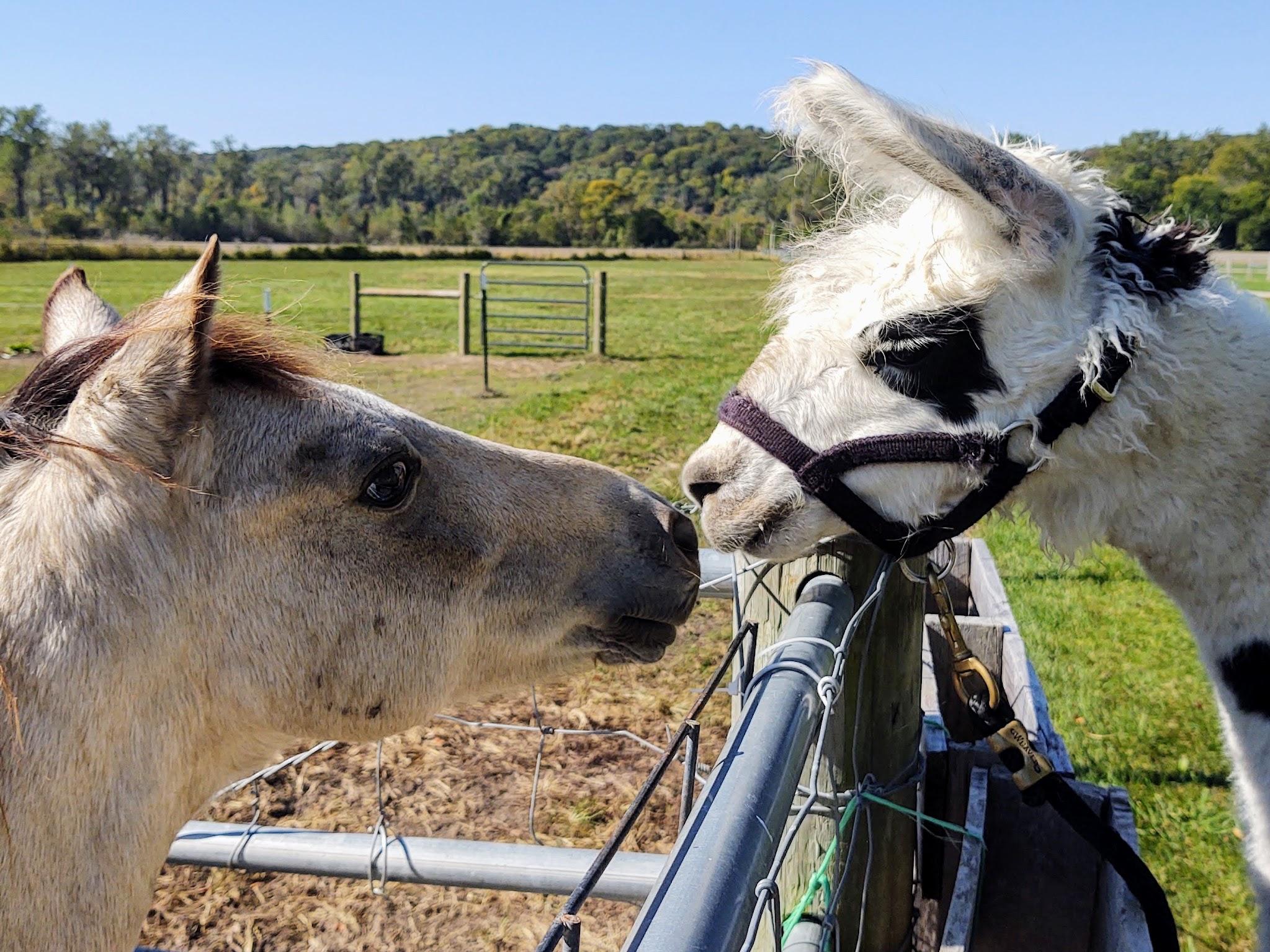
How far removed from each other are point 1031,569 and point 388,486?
5.66m

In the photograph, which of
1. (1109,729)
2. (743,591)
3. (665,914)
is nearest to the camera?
(665,914)

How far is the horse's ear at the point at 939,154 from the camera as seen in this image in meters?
1.68

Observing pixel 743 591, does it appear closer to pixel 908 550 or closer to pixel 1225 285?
pixel 908 550

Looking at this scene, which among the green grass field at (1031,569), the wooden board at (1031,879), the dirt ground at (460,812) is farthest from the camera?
the green grass field at (1031,569)

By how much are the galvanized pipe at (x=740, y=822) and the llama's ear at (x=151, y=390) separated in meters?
0.95

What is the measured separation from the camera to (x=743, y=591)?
2125 mm

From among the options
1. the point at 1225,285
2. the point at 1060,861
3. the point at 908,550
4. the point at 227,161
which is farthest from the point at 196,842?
the point at 227,161

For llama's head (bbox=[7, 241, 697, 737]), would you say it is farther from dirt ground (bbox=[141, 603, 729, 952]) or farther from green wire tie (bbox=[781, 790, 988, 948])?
dirt ground (bbox=[141, 603, 729, 952])

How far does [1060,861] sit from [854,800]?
0.73 m

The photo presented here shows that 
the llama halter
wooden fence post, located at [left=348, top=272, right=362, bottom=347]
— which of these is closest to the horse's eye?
the llama halter

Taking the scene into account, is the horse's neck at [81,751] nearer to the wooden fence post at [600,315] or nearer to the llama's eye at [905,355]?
the llama's eye at [905,355]

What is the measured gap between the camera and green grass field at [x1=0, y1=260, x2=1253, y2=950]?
3.28 meters

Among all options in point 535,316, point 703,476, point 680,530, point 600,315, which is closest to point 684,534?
point 680,530

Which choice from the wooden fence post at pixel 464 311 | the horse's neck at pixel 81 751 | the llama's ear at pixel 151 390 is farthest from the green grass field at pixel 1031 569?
the horse's neck at pixel 81 751
